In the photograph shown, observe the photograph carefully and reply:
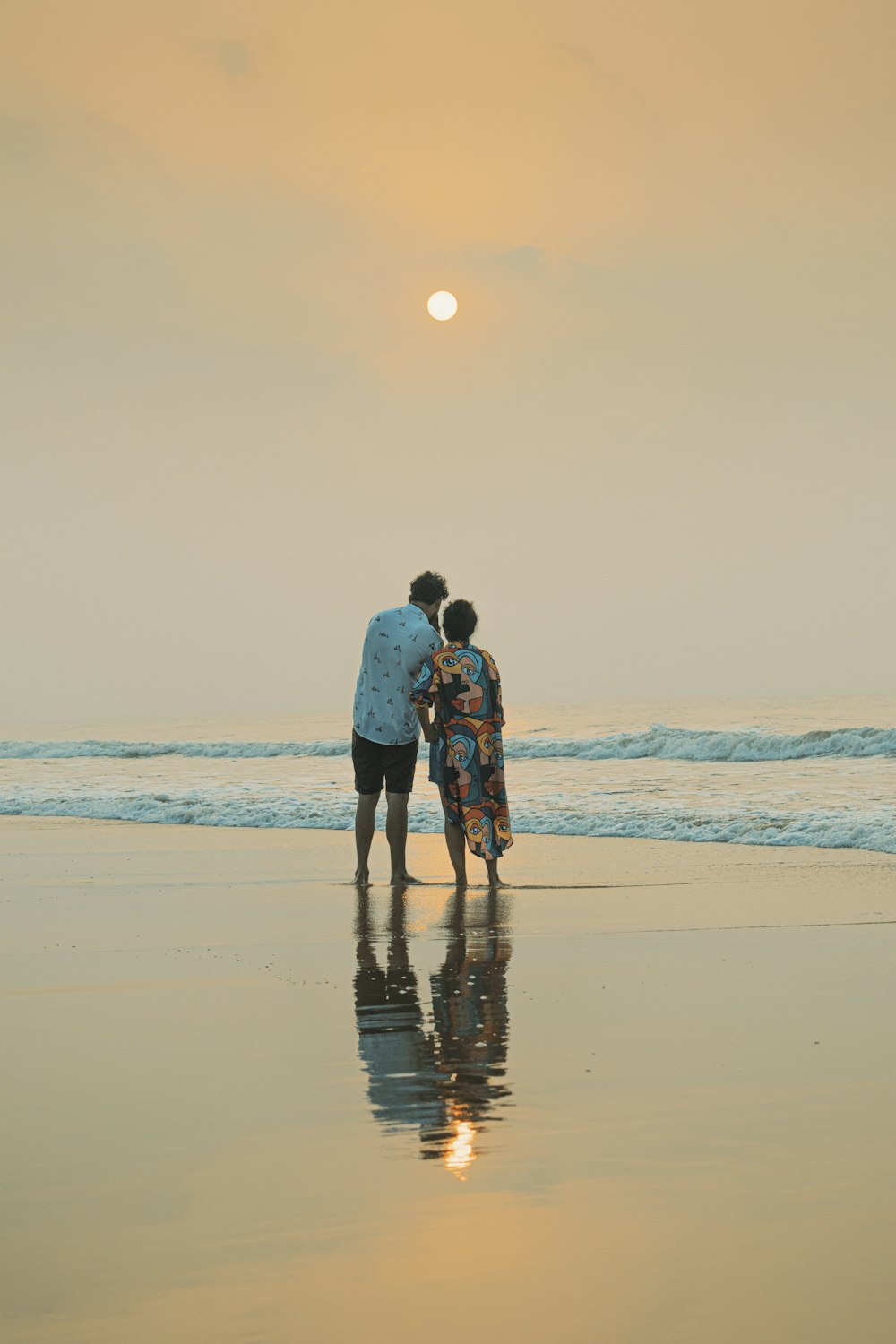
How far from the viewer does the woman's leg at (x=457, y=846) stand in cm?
728

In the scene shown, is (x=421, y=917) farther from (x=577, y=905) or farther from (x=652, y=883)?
(x=652, y=883)

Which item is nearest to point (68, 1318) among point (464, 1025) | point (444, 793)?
point (464, 1025)

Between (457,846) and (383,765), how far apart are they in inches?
25.9

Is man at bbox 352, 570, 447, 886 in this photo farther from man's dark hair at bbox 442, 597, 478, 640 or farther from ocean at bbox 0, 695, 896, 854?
ocean at bbox 0, 695, 896, 854

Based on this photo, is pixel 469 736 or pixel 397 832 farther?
pixel 397 832

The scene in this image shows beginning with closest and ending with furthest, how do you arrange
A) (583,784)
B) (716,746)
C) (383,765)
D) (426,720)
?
(426,720), (383,765), (583,784), (716,746)

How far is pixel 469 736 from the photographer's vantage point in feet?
24.1

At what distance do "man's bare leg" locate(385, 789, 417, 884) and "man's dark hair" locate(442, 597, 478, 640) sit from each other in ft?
3.24

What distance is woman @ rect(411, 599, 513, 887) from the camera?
24.0ft

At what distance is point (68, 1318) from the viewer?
1.97m

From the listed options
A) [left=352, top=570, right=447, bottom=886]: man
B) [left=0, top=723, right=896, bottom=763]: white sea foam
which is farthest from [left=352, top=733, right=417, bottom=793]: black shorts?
[left=0, top=723, right=896, bottom=763]: white sea foam

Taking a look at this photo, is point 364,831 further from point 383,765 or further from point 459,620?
point 459,620

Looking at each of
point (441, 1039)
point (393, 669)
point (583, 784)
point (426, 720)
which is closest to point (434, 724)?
point (426, 720)

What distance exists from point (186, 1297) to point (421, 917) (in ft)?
13.8
